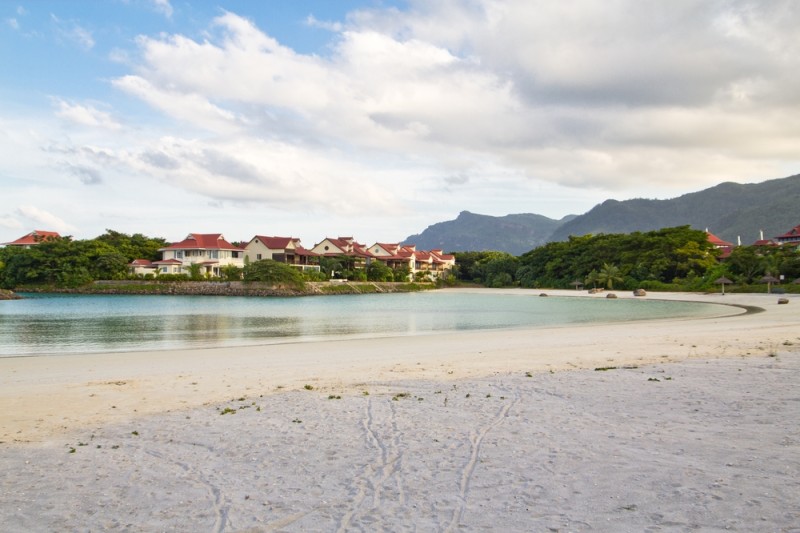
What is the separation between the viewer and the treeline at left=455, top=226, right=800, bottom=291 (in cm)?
5347

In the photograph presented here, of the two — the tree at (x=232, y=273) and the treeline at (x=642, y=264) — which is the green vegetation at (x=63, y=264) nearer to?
the tree at (x=232, y=273)

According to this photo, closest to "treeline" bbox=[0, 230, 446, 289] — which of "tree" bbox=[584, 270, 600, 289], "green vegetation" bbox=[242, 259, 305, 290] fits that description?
"green vegetation" bbox=[242, 259, 305, 290]

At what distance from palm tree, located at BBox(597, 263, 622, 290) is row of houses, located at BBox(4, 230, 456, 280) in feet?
101

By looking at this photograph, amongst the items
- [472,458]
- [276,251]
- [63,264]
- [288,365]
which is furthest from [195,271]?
[472,458]

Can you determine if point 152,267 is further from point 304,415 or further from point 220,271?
point 304,415

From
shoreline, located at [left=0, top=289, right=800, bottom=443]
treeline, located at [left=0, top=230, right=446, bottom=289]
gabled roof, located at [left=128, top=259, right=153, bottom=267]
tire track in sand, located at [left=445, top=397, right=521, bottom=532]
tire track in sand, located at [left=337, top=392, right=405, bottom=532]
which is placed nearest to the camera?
tire track in sand, located at [left=445, top=397, right=521, bottom=532]

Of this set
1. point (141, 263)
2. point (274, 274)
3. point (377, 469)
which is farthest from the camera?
point (141, 263)

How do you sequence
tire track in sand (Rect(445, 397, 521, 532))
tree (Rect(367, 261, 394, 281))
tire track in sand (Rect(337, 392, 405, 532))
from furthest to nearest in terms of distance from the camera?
tree (Rect(367, 261, 394, 281))
tire track in sand (Rect(337, 392, 405, 532))
tire track in sand (Rect(445, 397, 521, 532))

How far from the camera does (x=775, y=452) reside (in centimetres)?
553

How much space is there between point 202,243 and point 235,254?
16.6 feet

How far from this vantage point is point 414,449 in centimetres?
619

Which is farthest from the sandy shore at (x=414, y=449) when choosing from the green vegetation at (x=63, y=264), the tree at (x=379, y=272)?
the tree at (x=379, y=272)

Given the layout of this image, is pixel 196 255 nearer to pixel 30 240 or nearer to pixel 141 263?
pixel 141 263

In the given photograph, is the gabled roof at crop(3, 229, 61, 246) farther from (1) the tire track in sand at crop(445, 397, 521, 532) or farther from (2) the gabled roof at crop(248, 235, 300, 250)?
(1) the tire track in sand at crop(445, 397, 521, 532)
